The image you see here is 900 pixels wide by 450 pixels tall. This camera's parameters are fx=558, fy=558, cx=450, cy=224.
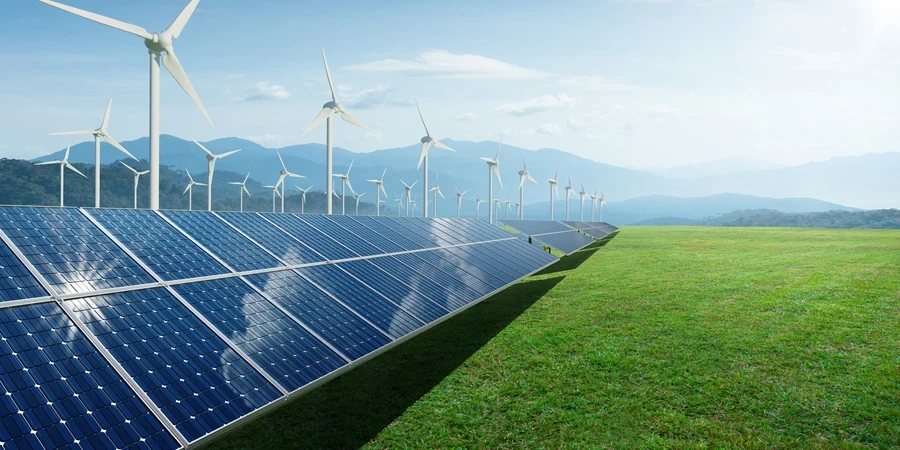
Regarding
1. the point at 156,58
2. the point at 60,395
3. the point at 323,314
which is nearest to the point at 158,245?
the point at 323,314

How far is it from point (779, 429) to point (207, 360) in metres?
12.2

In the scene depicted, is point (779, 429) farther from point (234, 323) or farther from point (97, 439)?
point (97, 439)

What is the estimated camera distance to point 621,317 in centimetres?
2406

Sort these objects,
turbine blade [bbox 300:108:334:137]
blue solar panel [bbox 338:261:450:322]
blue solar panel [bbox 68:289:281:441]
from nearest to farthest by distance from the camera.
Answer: blue solar panel [bbox 68:289:281:441] → blue solar panel [bbox 338:261:450:322] → turbine blade [bbox 300:108:334:137]

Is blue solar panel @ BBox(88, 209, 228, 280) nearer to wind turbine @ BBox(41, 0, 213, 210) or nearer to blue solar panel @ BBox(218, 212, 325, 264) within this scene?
blue solar panel @ BBox(218, 212, 325, 264)

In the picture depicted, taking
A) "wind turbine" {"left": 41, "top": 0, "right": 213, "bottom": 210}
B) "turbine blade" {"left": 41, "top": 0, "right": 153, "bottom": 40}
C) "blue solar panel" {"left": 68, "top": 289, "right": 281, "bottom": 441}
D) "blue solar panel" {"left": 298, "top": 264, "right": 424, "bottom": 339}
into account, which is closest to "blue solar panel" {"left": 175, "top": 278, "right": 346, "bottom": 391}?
"blue solar panel" {"left": 68, "top": 289, "right": 281, "bottom": 441}

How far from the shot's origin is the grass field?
12273 millimetres

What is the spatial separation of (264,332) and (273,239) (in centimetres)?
617

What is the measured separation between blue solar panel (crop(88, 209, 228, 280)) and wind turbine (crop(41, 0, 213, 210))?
3.05 m

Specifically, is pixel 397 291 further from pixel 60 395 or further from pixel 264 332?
pixel 60 395

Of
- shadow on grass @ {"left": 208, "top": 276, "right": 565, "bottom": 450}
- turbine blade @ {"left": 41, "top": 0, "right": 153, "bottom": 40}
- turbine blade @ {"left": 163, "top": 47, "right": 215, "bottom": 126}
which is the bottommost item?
shadow on grass @ {"left": 208, "top": 276, "right": 565, "bottom": 450}

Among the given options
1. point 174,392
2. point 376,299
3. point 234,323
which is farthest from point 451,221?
point 174,392

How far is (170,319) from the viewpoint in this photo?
30.6 ft

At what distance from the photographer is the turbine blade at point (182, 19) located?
65.7 feet
